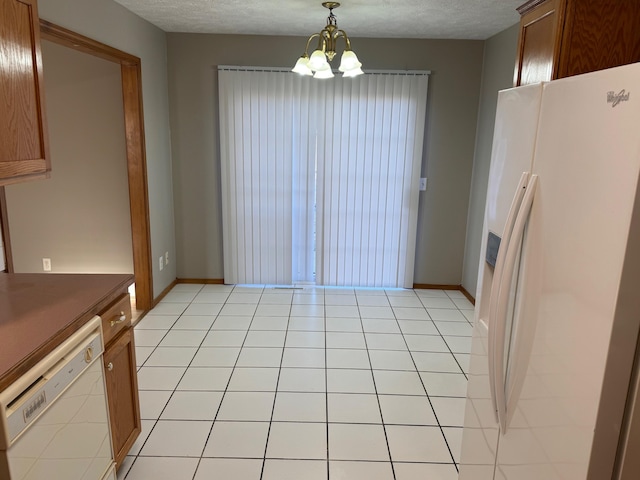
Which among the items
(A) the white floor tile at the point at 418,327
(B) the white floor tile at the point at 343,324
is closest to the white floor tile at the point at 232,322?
(B) the white floor tile at the point at 343,324

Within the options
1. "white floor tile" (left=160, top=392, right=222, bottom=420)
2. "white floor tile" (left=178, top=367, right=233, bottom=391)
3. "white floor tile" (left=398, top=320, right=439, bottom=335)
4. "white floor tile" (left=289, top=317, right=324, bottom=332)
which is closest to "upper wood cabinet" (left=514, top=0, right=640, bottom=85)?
"white floor tile" (left=160, top=392, right=222, bottom=420)

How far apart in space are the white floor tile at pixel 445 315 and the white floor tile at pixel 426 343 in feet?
1.29

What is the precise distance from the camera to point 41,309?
5.50 feet

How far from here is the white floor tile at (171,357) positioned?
3.09m

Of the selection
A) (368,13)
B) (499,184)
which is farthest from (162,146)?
(499,184)

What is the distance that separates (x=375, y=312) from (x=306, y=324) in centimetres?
69

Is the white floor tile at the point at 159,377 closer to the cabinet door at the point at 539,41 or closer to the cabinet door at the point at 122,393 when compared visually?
the cabinet door at the point at 122,393

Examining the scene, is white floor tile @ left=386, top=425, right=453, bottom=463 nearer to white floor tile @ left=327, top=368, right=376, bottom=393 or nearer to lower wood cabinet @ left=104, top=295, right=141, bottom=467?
white floor tile @ left=327, top=368, right=376, bottom=393

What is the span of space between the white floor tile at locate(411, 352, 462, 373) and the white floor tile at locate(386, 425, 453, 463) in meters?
0.68

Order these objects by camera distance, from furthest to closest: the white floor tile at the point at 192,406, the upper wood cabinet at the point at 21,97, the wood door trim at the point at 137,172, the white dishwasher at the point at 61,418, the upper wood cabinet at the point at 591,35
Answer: the wood door trim at the point at 137,172 < the white floor tile at the point at 192,406 < the upper wood cabinet at the point at 21,97 < the upper wood cabinet at the point at 591,35 < the white dishwasher at the point at 61,418

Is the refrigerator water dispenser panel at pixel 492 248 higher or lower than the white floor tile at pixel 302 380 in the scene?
higher

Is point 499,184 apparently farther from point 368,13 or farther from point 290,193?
point 290,193

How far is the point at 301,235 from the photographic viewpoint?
4.60 m

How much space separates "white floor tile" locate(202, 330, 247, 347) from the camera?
11.1ft
